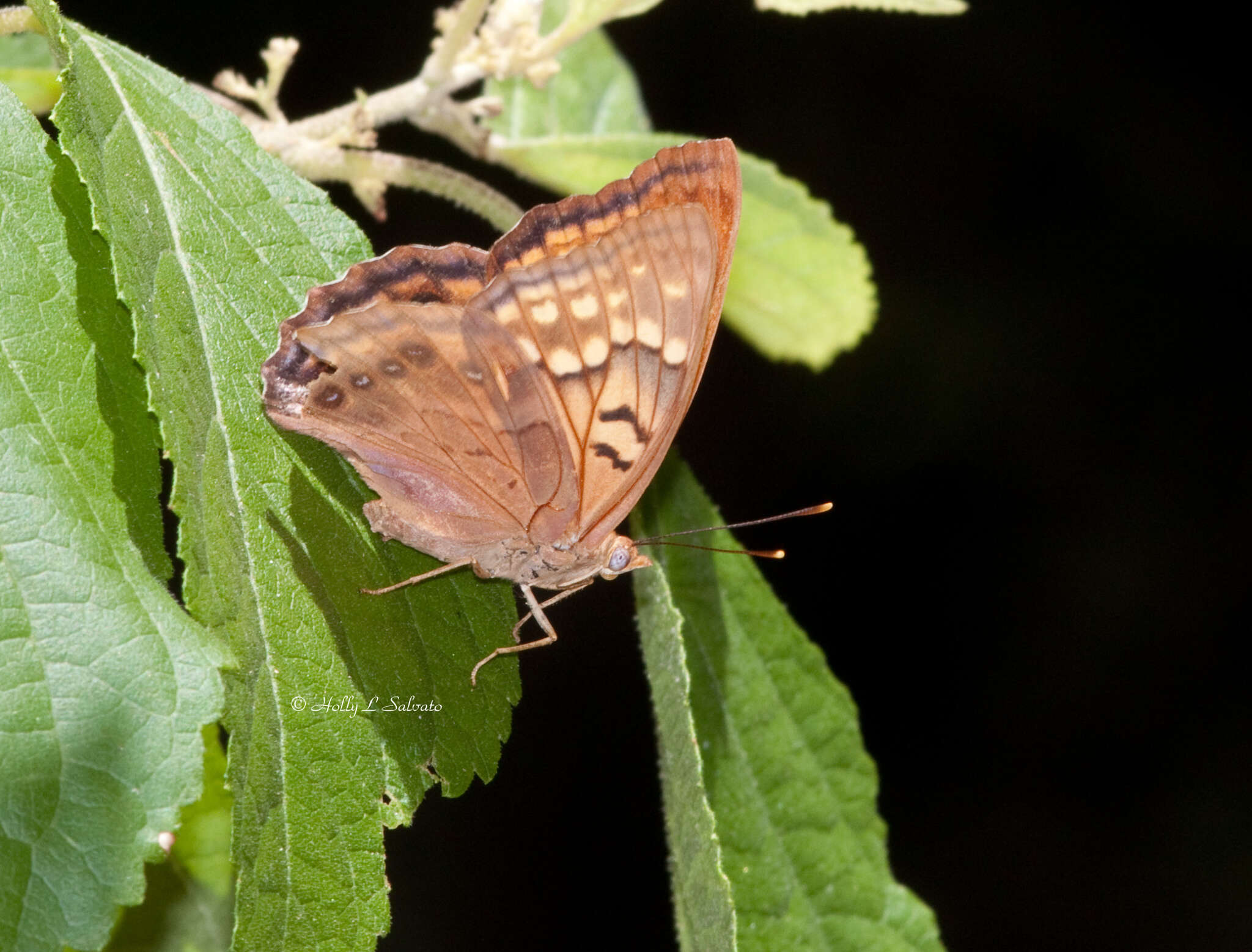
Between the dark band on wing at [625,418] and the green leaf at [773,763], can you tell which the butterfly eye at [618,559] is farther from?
the dark band on wing at [625,418]

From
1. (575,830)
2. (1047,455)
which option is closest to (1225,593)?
(1047,455)

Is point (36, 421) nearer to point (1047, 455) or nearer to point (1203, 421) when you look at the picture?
point (1047, 455)

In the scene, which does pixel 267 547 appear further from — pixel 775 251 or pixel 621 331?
pixel 775 251

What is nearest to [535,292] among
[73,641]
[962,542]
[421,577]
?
[421,577]

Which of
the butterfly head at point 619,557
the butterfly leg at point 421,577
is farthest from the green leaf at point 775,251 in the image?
the butterfly leg at point 421,577

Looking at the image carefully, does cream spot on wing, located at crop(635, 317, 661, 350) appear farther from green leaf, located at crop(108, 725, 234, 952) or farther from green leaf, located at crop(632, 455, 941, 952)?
green leaf, located at crop(108, 725, 234, 952)

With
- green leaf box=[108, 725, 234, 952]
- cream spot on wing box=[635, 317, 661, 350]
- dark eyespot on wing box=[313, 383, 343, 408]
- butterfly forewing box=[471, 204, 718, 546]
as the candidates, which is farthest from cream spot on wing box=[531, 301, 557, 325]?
green leaf box=[108, 725, 234, 952]

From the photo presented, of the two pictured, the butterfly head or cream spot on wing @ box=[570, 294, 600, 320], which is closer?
cream spot on wing @ box=[570, 294, 600, 320]
